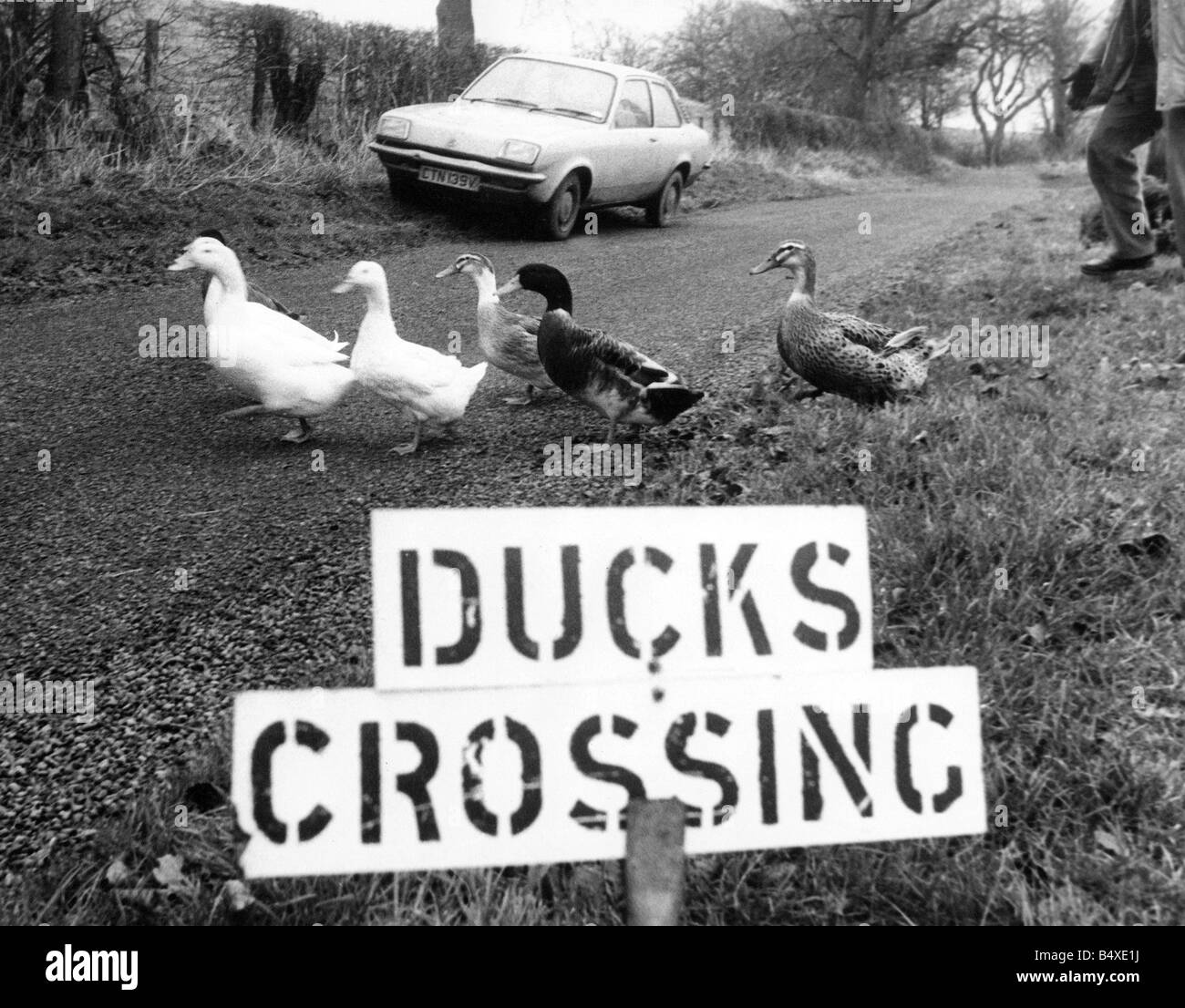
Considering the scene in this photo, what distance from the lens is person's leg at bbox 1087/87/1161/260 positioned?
10.5ft

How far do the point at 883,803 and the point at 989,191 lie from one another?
6.87 feet

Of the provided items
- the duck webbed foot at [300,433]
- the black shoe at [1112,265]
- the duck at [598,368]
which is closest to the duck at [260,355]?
the duck webbed foot at [300,433]

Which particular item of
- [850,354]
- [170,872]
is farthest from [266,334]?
[850,354]

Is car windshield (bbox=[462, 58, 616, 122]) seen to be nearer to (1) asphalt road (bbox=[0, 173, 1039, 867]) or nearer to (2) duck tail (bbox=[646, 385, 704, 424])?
(1) asphalt road (bbox=[0, 173, 1039, 867])

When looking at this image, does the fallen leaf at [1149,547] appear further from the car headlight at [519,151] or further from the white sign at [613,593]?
the car headlight at [519,151]

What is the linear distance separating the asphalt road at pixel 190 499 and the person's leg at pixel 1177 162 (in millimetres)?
2168

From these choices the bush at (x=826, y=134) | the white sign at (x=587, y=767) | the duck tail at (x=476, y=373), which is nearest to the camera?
the white sign at (x=587, y=767)

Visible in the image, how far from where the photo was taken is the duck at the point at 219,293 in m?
1.48

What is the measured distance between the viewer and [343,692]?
1.05 meters

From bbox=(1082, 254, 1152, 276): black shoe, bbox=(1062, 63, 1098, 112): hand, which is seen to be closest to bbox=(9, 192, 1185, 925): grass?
bbox=(1062, 63, 1098, 112): hand

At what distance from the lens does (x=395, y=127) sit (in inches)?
63.8

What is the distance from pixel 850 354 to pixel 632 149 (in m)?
0.58
